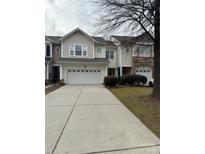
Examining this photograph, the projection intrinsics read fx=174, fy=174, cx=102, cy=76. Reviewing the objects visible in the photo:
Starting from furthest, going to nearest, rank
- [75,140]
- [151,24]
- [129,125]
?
[151,24] < [129,125] < [75,140]

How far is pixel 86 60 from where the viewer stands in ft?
76.7

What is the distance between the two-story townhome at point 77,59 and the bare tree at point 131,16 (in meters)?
12.1

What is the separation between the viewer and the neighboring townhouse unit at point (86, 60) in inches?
914

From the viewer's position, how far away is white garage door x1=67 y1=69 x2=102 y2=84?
76.7 ft

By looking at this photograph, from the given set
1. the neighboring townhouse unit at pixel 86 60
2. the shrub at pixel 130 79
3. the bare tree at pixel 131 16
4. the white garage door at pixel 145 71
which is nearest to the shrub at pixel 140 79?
the shrub at pixel 130 79

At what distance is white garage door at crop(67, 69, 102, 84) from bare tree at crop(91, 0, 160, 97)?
513 inches

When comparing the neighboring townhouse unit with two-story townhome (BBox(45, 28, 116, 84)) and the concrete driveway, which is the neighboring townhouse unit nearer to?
two-story townhome (BBox(45, 28, 116, 84))

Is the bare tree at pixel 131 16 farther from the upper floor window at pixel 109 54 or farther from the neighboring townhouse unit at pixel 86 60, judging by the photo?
the upper floor window at pixel 109 54
